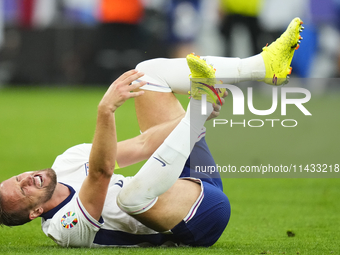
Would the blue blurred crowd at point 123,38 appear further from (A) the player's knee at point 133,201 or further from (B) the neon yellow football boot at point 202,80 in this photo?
(A) the player's knee at point 133,201

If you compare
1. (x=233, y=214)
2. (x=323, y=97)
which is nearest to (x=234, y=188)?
(x=233, y=214)

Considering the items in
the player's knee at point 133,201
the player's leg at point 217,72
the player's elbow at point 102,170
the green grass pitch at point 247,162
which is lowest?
the green grass pitch at point 247,162

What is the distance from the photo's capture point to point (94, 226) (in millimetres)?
2463

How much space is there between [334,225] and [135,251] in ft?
4.44

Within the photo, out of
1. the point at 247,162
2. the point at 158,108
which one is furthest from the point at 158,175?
the point at 247,162

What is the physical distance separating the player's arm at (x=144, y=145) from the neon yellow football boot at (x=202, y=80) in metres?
0.29

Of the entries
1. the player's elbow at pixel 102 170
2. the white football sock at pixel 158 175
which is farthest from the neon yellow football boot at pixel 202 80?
the player's elbow at pixel 102 170

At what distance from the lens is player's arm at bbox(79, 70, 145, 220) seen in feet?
7.52

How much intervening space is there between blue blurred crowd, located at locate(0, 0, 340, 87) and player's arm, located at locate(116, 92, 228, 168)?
8814 millimetres

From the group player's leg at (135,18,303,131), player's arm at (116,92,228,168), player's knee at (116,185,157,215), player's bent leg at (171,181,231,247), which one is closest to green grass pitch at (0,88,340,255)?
player's bent leg at (171,181,231,247)

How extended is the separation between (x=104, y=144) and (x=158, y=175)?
284 mm

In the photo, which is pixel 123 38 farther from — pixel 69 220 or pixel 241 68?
pixel 69 220

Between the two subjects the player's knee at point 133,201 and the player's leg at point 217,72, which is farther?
the player's leg at point 217,72

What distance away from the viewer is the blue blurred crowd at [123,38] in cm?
1181
